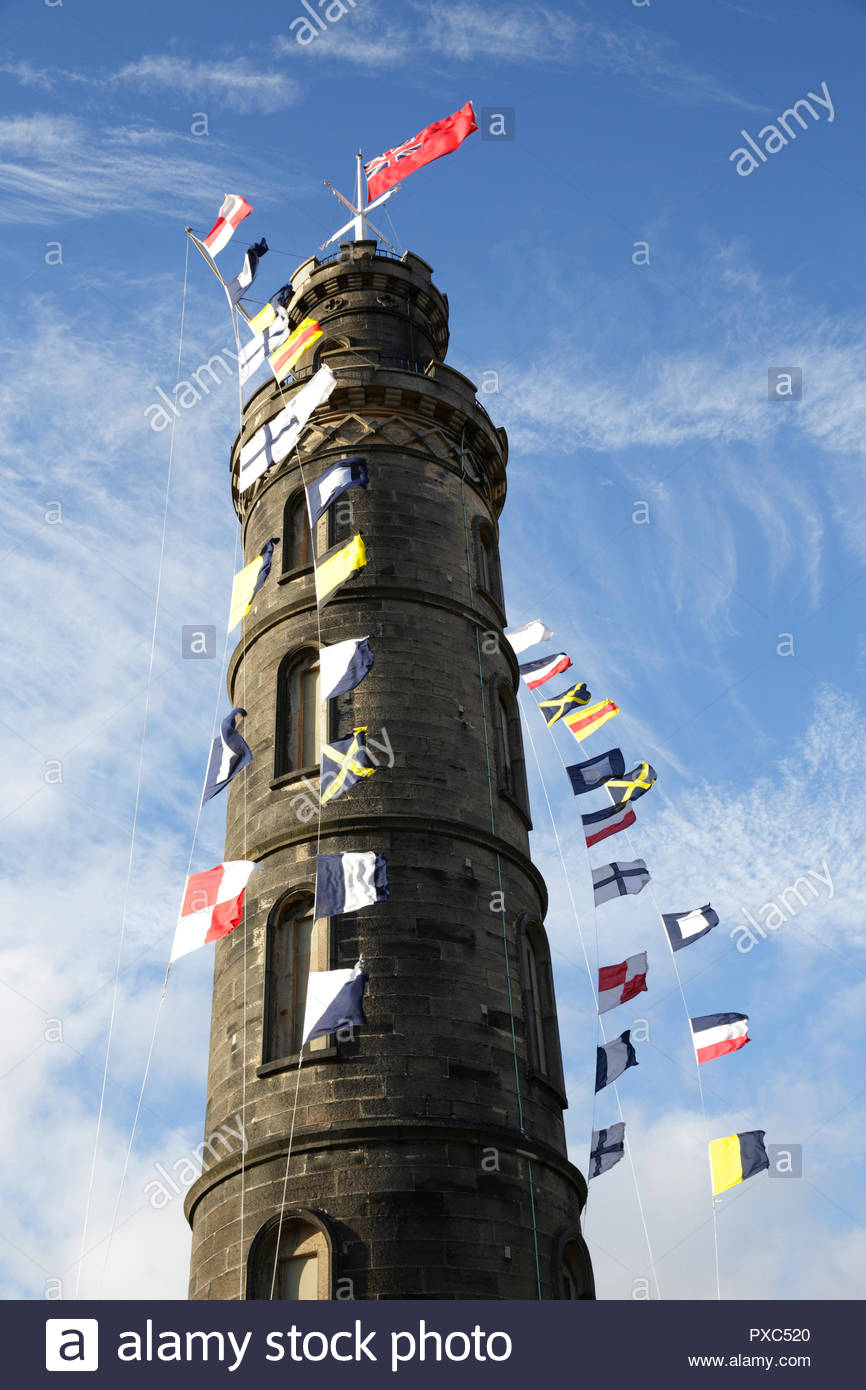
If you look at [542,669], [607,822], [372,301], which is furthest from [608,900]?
[372,301]

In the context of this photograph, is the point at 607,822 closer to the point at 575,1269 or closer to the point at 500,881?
the point at 500,881

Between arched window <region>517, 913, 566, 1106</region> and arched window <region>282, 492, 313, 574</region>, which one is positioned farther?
arched window <region>282, 492, 313, 574</region>

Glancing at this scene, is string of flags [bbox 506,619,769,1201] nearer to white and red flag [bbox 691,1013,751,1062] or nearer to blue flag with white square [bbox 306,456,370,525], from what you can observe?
white and red flag [bbox 691,1013,751,1062]

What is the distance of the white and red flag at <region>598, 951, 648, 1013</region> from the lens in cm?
2316

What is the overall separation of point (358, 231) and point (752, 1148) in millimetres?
23902

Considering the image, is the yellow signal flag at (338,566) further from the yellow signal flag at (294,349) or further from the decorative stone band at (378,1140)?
the decorative stone band at (378,1140)

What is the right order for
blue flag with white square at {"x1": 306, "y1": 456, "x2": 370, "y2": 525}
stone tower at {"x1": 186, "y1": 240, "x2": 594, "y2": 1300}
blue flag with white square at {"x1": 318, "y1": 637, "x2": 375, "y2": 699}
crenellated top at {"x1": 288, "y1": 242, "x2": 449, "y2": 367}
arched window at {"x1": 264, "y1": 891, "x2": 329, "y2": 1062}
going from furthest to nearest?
crenellated top at {"x1": 288, "y1": 242, "x2": 449, "y2": 367}, blue flag with white square at {"x1": 306, "y1": 456, "x2": 370, "y2": 525}, blue flag with white square at {"x1": 318, "y1": 637, "x2": 375, "y2": 699}, arched window at {"x1": 264, "y1": 891, "x2": 329, "y2": 1062}, stone tower at {"x1": 186, "y1": 240, "x2": 594, "y2": 1300}

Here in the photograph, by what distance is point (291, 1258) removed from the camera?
17.1 meters

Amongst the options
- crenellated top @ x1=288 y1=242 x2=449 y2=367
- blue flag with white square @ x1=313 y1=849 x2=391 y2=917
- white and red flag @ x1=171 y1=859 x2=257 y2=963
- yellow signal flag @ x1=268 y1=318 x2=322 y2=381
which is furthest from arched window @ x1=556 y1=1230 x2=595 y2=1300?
crenellated top @ x1=288 y1=242 x2=449 y2=367

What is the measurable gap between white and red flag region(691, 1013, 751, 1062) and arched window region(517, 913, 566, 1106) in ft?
8.29

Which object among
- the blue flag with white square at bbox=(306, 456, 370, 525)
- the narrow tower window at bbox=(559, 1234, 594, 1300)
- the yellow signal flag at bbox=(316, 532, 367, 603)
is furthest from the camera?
the blue flag with white square at bbox=(306, 456, 370, 525)

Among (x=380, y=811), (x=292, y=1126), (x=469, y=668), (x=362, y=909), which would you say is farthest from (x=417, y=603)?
(x=292, y=1126)

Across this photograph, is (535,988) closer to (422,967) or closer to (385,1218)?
(422,967)

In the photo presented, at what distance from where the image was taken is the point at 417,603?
77.6ft
